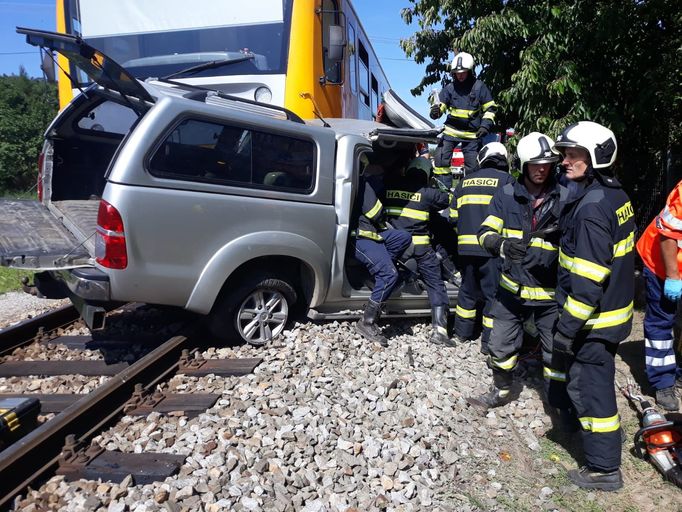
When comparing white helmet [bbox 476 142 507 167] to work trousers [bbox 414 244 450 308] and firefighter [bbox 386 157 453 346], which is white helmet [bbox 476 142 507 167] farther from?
work trousers [bbox 414 244 450 308]

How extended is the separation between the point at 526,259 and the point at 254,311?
7.38 ft

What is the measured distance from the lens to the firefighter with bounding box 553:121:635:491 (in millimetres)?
2986

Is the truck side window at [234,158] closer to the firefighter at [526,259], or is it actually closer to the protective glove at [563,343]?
the firefighter at [526,259]

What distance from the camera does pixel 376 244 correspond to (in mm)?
5164

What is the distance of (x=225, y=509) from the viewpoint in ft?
8.66

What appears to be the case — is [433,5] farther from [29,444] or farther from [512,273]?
[29,444]

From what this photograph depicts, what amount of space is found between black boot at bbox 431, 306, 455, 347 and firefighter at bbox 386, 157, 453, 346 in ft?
0.24

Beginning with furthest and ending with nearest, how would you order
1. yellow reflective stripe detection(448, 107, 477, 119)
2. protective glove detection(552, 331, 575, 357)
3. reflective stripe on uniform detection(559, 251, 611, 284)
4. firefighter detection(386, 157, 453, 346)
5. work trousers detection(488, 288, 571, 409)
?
yellow reflective stripe detection(448, 107, 477, 119) → firefighter detection(386, 157, 453, 346) → work trousers detection(488, 288, 571, 409) → protective glove detection(552, 331, 575, 357) → reflective stripe on uniform detection(559, 251, 611, 284)

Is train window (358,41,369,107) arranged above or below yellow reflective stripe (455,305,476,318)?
above

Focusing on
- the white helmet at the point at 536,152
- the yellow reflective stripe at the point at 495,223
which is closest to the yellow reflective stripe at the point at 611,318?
the yellow reflective stripe at the point at 495,223

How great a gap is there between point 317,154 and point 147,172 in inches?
61.0

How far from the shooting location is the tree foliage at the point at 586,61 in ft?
22.1

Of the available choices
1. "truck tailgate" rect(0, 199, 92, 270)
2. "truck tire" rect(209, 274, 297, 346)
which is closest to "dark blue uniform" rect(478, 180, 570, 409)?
"truck tire" rect(209, 274, 297, 346)

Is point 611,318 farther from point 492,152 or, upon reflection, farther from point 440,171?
point 440,171
